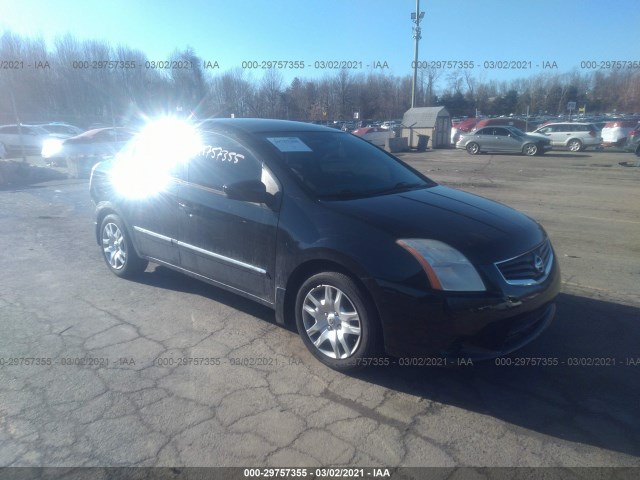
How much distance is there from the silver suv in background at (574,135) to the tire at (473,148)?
15.4ft

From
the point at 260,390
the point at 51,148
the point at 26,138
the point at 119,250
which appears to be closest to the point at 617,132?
the point at 51,148

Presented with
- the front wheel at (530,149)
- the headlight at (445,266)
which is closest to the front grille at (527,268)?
the headlight at (445,266)

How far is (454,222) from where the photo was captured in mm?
3426

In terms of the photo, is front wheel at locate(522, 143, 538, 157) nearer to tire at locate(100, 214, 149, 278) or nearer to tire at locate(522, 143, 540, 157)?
tire at locate(522, 143, 540, 157)

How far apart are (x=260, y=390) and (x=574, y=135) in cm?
2941

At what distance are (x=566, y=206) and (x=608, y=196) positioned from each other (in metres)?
2.29

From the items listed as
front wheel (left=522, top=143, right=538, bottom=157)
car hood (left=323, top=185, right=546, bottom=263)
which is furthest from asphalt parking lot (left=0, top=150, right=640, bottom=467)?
front wheel (left=522, top=143, right=538, bottom=157)

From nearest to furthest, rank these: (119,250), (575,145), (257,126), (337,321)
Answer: (337,321) → (257,126) → (119,250) → (575,145)

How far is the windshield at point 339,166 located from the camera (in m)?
3.85

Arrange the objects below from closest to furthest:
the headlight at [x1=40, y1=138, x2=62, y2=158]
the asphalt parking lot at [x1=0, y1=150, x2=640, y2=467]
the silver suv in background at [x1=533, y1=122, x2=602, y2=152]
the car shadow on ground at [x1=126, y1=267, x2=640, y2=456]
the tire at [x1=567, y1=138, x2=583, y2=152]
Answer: the asphalt parking lot at [x1=0, y1=150, x2=640, y2=467], the car shadow on ground at [x1=126, y1=267, x2=640, y2=456], the headlight at [x1=40, y1=138, x2=62, y2=158], the silver suv in background at [x1=533, y1=122, x2=602, y2=152], the tire at [x1=567, y1=138, x2=583, y2=152]

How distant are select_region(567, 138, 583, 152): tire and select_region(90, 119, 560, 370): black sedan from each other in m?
27.0

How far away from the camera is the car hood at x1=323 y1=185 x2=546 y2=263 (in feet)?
10.4

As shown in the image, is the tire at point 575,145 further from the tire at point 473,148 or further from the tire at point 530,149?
the tire at point 473,148

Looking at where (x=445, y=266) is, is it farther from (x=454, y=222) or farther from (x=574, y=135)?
(x=574, y=135)
